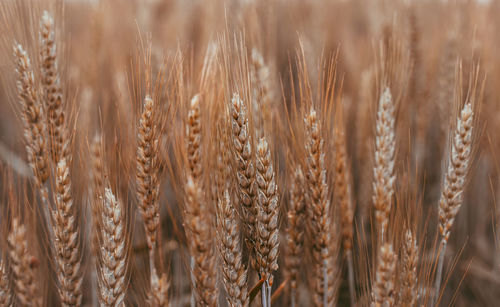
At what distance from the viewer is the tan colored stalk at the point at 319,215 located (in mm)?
1331

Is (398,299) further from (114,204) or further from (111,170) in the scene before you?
(111,170)

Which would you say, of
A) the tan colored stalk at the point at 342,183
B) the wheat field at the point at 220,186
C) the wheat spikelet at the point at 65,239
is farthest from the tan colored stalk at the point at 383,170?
the wheat spikelet at the point at 65,239

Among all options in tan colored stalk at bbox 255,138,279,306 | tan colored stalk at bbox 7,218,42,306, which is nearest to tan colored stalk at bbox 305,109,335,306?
tan colored stalk at bbox 255,138,279,306

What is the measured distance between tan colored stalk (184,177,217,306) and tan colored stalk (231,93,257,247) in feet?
0.47

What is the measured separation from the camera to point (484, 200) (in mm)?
2674

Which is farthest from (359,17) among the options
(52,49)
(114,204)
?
(114,204)

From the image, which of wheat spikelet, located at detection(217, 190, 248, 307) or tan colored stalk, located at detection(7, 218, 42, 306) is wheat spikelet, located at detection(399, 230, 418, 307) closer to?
wheat spikelet, located at detection(217, 190, 248, 307)

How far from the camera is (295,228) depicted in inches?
58.7

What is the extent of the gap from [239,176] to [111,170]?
19.7 inches

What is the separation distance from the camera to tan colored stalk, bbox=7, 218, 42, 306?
1.44m

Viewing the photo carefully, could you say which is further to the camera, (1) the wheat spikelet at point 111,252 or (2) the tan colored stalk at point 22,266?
(2) the tan colored stalk at point 22,266

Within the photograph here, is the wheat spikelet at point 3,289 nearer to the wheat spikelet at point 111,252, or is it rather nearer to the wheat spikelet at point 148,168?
the wheat spikelet at point 111,252

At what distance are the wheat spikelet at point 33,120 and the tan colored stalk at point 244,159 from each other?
738 millimetres

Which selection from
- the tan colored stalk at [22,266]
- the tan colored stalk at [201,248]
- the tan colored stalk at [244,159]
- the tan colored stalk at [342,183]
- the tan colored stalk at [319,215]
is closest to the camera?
the tan colored stalk at [201,248]
